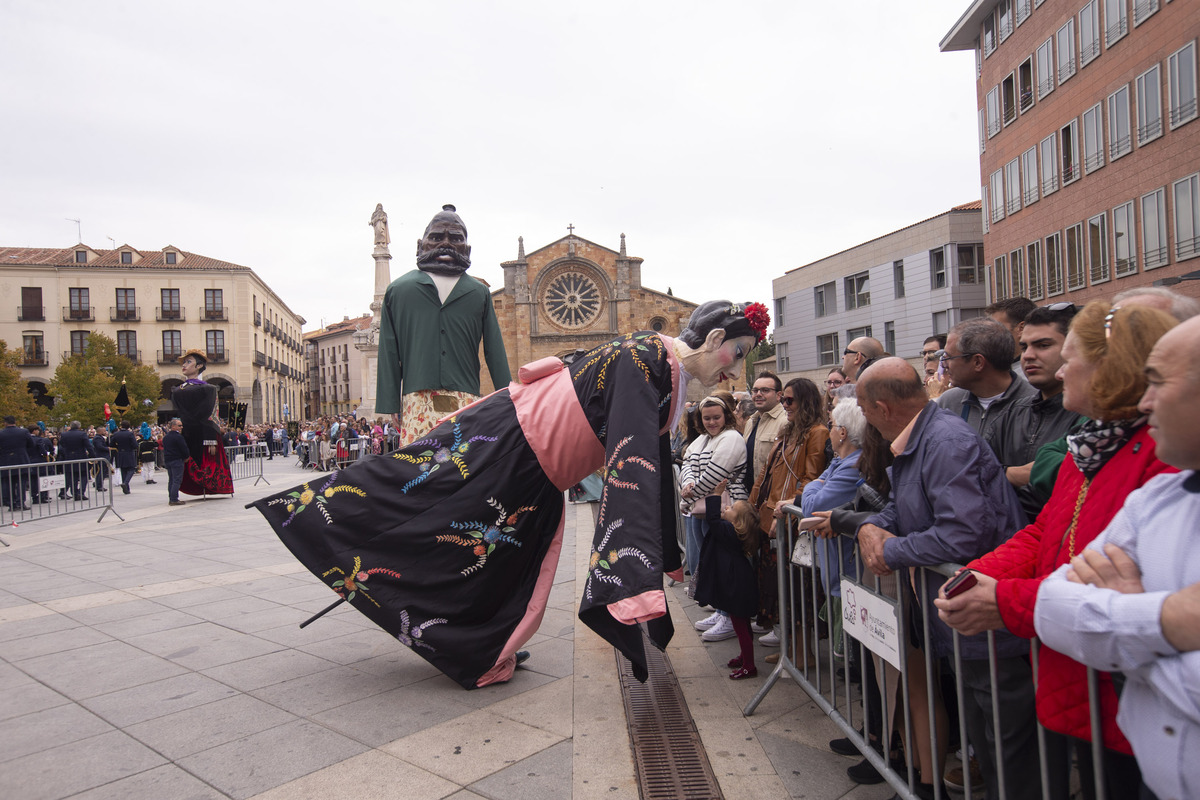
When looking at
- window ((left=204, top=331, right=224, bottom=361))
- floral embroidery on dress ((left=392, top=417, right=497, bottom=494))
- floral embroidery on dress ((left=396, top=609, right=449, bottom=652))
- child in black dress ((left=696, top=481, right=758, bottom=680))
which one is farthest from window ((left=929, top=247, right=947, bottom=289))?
window ((left=204, top=331, right=224, bottom=361))

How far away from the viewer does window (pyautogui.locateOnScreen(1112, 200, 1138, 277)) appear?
1764 cm

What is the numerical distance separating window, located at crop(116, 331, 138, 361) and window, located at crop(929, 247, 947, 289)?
46945 millimetres

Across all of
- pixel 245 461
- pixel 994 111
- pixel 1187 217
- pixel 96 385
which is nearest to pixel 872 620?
pixel 1187 217

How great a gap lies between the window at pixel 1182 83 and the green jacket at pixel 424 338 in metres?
17.9

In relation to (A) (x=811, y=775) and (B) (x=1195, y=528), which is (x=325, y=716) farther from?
(B) (x=1195, y=528)

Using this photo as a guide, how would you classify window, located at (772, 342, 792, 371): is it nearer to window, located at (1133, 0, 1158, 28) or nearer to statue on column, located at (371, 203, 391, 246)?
statue on column, located at (371, 203, 391, 246)

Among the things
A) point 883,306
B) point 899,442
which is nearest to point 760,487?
point 899,442

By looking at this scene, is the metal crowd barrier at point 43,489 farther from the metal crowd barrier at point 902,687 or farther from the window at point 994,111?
the window at point 994,111

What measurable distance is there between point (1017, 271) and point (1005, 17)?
7.71 meters

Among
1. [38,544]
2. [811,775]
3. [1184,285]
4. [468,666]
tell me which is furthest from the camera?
[1184,285]

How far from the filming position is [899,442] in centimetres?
270

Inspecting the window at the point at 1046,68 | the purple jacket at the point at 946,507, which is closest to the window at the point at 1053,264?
the window at the point at 1046,68

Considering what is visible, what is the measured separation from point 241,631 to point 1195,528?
447cm

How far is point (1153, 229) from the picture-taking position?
16938 mm
